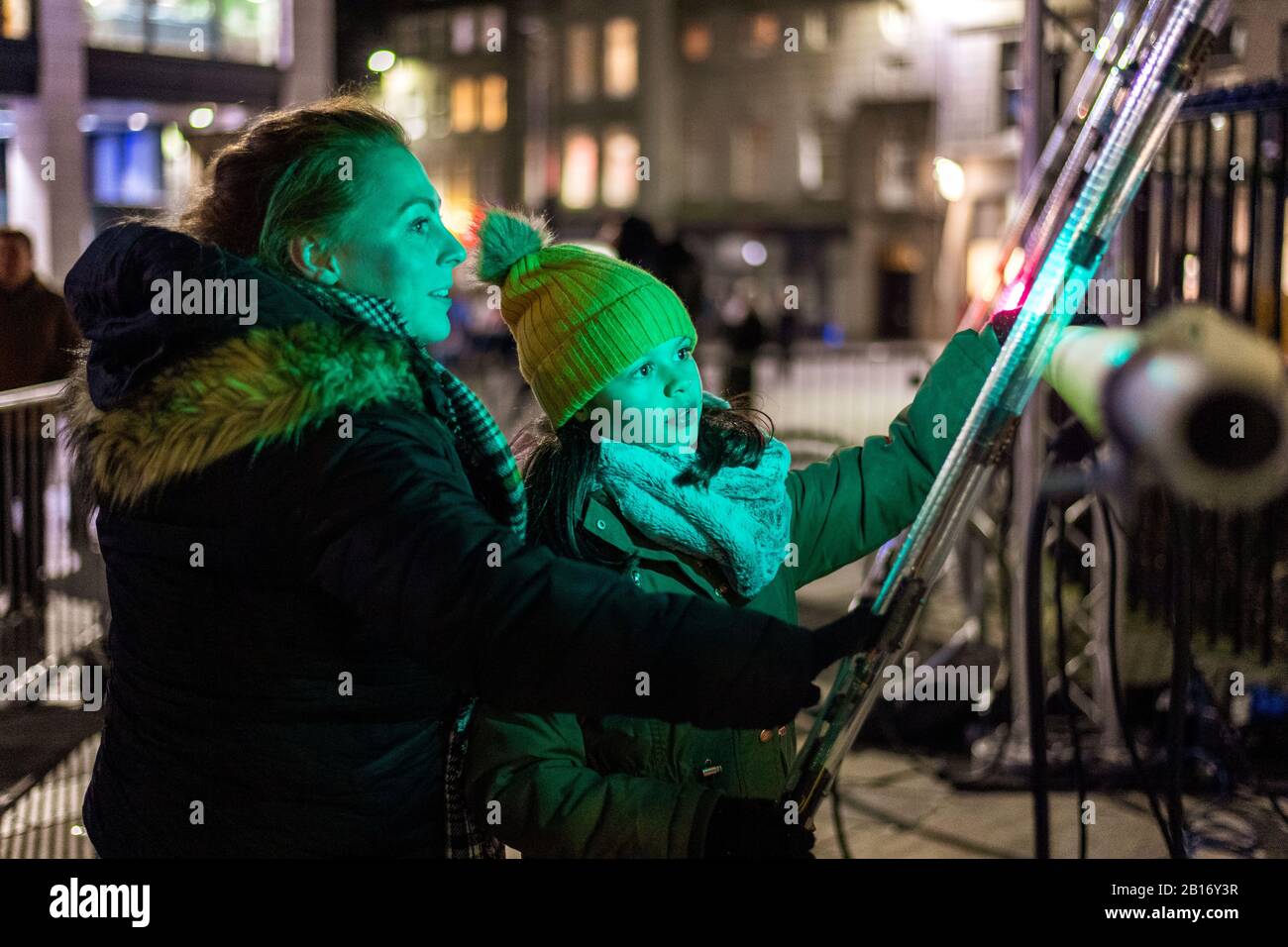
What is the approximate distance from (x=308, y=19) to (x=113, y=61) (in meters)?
1.84

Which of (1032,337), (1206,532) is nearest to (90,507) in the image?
(1032,337)

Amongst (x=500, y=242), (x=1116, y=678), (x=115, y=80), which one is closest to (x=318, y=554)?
(x=500, y=242)

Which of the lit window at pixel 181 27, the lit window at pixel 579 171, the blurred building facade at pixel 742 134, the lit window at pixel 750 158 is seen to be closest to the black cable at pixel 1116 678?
the lit window at pixel 181 27

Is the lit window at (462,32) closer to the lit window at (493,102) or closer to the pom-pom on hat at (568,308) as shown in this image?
the lit window at (493,102)

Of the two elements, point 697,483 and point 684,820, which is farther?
point 697,483

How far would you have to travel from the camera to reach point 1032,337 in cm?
181

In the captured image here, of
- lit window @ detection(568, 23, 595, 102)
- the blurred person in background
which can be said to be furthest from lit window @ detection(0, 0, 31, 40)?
lit window @ detection(568, 23, 595, 102)

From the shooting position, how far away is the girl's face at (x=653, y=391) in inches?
84.3

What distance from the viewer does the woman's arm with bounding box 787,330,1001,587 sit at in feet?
7.70

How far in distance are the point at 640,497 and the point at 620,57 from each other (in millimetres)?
46254

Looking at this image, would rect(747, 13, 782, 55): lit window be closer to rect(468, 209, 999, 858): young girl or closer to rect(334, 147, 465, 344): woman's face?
rect(468, 209, 999, 858): young girl

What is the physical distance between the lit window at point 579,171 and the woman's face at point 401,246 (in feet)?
152

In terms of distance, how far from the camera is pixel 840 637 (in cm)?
160

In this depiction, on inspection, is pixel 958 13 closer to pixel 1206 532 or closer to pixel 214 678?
pixel 1206 532
